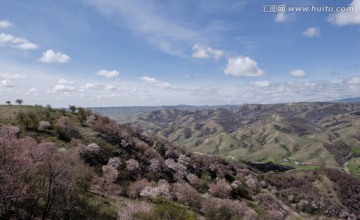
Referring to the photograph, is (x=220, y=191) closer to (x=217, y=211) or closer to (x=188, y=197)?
(x=188, y=197)

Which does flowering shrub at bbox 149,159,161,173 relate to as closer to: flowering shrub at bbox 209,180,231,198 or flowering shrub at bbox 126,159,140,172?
flowering shrub at bbox 126,159,140,172

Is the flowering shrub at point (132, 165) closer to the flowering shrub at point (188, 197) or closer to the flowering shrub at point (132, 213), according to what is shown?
the flowering shrub at point (188, 197)

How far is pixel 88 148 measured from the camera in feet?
235

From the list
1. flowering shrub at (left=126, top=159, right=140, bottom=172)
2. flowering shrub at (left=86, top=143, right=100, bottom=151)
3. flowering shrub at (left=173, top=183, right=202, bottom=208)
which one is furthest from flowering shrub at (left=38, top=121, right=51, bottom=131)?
flowering shrub at (left=173, top=183, right=202, bottom=208)

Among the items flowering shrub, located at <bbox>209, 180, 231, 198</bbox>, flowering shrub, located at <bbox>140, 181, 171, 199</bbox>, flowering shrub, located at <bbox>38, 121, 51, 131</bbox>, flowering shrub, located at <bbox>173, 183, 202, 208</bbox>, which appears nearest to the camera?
flowering shrub, located at <bbox>140, 181, 171, 199</bbox>

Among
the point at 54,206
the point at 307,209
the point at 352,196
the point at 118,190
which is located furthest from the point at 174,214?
the point at 352,196

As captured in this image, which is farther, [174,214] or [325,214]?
[325,214]

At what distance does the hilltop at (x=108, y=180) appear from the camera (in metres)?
34.3

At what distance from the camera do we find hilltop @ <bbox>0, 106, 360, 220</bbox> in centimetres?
3428

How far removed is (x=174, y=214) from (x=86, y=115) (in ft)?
234

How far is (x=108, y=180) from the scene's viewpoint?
197 ft

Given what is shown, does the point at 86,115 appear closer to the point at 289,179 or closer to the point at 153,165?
the point at 153,165

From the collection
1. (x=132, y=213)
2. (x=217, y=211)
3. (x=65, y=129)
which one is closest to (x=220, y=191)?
(x=217, y=211)

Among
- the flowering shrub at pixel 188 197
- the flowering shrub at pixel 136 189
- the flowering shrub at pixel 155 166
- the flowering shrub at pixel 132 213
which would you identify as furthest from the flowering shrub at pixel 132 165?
the flowering shrub at pixel 132 213
